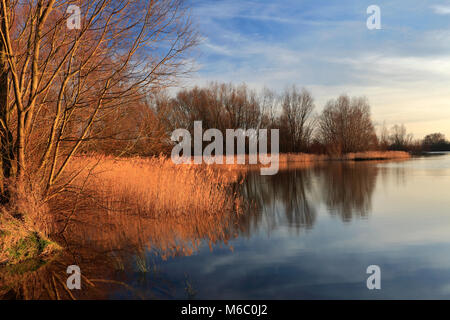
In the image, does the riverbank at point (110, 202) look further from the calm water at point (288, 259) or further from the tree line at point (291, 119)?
the tree line at point (291, 119)

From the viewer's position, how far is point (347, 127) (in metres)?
41.0

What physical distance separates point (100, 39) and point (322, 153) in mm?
33858

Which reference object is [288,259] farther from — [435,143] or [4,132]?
[435,143]

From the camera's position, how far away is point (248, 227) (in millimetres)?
8227

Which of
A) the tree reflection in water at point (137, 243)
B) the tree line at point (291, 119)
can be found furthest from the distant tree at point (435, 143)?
the tree reflection in water at point (137, 243)

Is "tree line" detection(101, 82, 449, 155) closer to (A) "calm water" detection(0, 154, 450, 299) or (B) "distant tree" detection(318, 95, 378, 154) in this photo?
(B) "distant tree" detection(318, 95, 378, 154)

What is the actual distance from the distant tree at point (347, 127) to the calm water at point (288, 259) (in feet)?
103

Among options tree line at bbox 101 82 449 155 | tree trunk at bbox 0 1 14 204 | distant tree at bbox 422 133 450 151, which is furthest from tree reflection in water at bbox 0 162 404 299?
distant tree at bbox 422 133 450 151

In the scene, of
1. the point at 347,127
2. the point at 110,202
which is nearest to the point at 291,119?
the point at 347,127

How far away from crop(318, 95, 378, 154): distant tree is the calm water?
1235 inches

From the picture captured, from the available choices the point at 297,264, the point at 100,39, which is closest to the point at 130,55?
the point at 100,39
